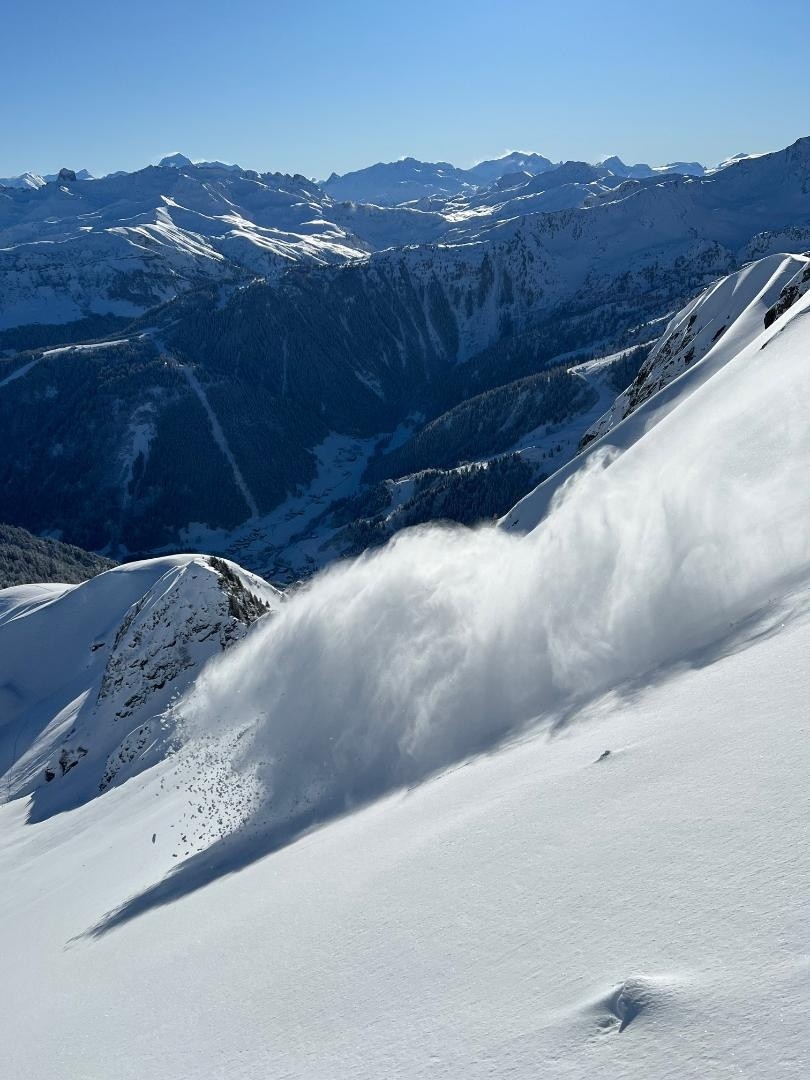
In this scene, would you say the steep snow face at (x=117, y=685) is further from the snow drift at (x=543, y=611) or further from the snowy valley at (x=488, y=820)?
the snow drift at (x=543, y=611)

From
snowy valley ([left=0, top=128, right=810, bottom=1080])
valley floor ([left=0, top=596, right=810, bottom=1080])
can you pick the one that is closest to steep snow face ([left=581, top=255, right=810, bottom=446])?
snowy valley ([left=0, top=128, right=810, bottom=1080])

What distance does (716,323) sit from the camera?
168ft

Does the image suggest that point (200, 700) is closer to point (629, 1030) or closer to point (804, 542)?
point (804, 542)

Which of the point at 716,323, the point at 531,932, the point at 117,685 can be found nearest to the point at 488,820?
the point at 531,932

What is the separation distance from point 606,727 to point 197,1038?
6.09 m

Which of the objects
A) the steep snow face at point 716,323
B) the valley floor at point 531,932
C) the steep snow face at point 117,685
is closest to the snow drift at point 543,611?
the valley floor at point 531,932

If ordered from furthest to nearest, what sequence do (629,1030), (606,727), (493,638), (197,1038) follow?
1. (493,638)
2. (606,727)
3. (197,1038)
4. (629,1030)

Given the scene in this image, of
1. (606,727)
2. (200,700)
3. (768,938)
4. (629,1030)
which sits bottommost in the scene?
(200,700)

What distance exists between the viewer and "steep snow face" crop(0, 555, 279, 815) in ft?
123

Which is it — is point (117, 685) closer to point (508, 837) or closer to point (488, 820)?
point (488, 820)

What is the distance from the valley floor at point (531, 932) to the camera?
14.8 feet

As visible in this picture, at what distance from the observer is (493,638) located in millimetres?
17344

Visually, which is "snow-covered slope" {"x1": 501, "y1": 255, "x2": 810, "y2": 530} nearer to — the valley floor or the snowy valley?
the snowy valley

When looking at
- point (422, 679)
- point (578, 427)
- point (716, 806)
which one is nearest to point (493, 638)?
point (422, 679)
